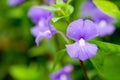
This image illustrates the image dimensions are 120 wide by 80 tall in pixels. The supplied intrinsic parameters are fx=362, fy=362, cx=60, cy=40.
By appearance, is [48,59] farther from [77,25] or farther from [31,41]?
[77,25]

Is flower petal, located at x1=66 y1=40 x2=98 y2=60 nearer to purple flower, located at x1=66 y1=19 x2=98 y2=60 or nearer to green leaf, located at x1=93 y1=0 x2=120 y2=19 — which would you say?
purple flower, located at x1=66 y1=19 x2=98 y2=60

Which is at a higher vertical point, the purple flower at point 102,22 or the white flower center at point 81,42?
the white flower center at point 81,42

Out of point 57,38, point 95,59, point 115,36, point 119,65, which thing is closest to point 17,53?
point 57,38

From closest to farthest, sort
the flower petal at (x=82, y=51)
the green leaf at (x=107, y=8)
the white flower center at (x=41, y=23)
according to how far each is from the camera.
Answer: the flower petal at (x=82, y=51), the green leaf at (x=107, y=8), the white flower center at (x=41, y=23)

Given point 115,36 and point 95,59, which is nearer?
point 95,59

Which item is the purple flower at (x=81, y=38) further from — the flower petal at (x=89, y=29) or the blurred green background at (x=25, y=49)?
the blurred green background at (x=25, y=49)

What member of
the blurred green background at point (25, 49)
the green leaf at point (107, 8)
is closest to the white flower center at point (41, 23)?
the blurred green background at point (25, 49)

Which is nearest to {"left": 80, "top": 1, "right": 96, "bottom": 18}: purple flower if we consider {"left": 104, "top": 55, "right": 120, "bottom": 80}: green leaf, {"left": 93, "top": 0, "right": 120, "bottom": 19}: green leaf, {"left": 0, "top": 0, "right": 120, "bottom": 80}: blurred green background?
{"left": 0, "top": 0, "right": 120, "bottom": 80}: blurred green background

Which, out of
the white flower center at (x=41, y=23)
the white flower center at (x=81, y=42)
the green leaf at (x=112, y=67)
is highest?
the white flower center at (x=81, y=42)
